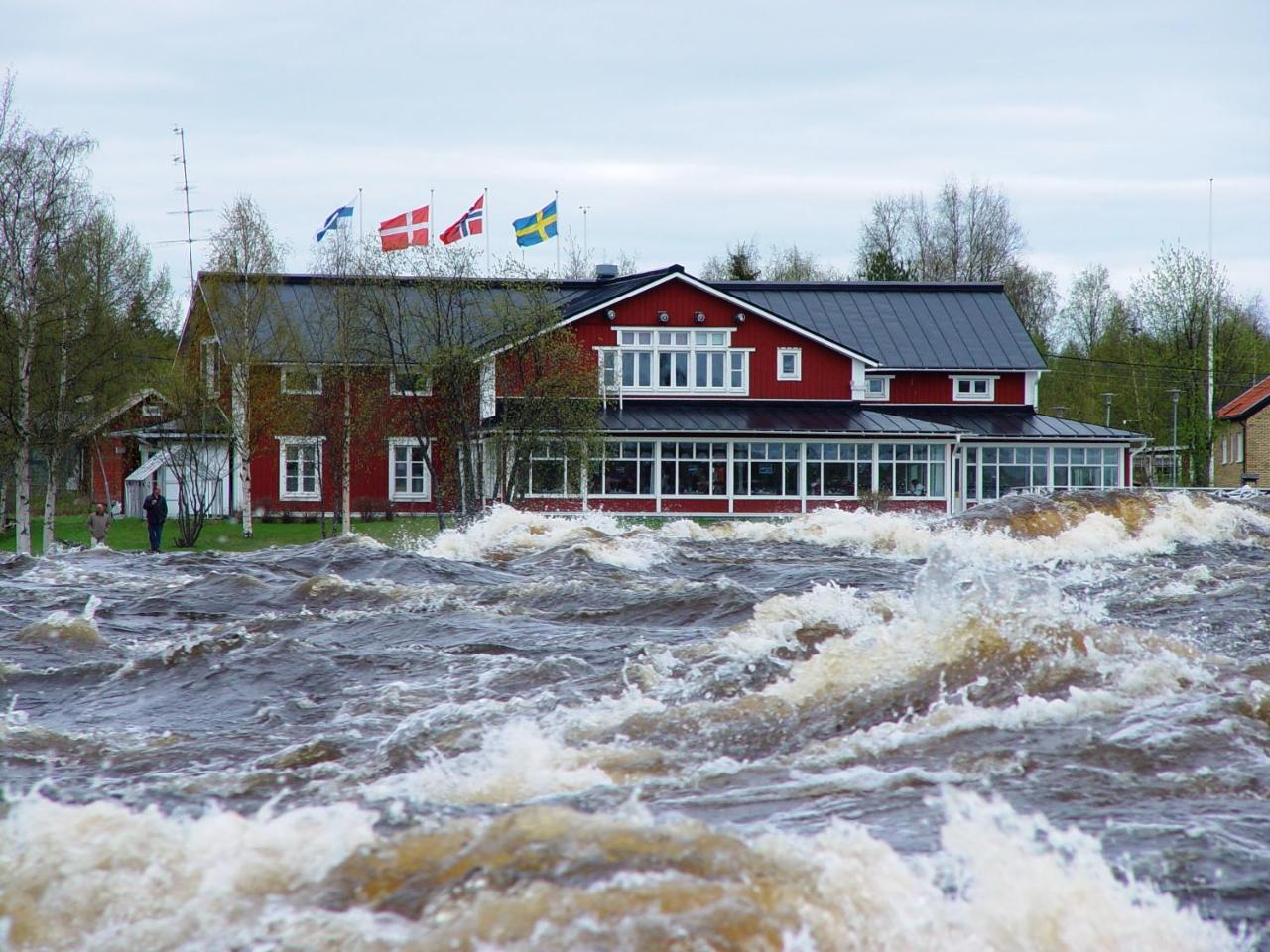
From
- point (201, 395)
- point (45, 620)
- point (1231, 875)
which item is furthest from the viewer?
point (201, 395)

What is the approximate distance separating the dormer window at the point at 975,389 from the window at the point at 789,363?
6.00 meters

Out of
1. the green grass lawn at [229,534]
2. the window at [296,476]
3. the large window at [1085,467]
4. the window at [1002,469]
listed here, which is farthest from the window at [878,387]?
the window at [296,476]

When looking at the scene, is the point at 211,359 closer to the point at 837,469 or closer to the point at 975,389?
the point at 837,469

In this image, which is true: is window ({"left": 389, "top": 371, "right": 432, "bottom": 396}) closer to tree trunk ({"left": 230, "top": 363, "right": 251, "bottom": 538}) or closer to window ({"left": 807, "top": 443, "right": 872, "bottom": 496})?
tree trunk ({"left": 230, "top": 363, "right": 251, "bottom": 538})

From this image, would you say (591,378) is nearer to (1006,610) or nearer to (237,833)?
(1006,610)

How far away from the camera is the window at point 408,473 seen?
41062 millimetres

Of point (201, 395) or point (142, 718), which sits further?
point (201, 395)

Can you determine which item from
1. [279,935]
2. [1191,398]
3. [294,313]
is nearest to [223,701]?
[279,935]

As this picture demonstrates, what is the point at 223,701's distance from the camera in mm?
9234

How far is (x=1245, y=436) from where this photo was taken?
180ft

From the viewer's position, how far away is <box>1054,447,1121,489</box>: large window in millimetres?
42500

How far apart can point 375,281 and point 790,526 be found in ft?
50.2

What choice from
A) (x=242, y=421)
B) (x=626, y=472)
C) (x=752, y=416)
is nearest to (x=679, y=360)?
(x=752, y=416)

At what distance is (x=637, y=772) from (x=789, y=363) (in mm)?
35792
